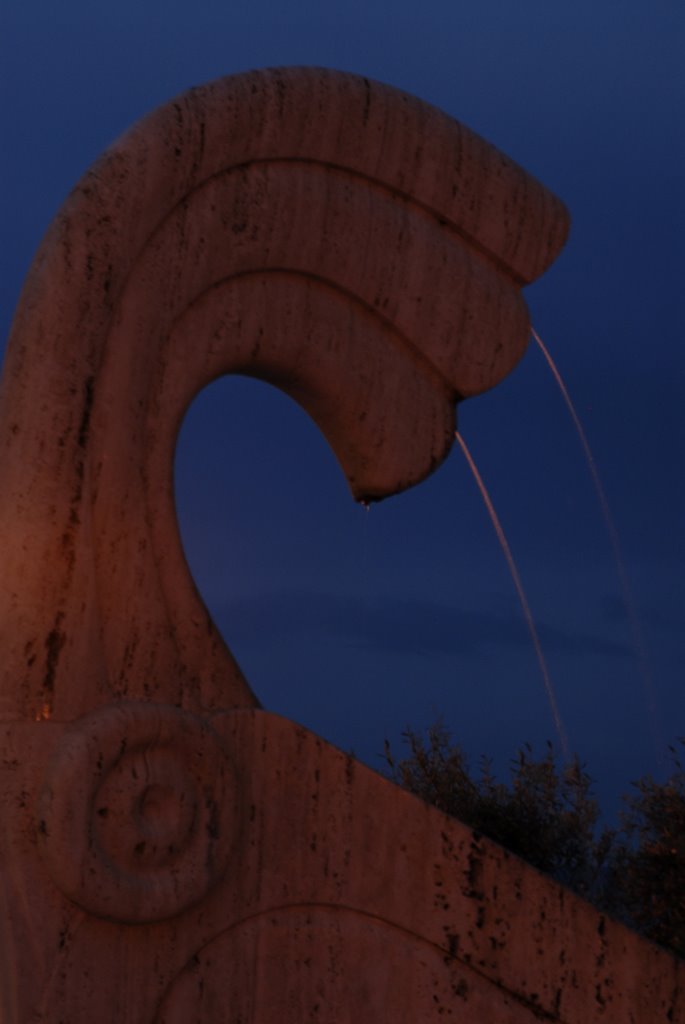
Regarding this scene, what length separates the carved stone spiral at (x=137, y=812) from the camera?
327 centimetres

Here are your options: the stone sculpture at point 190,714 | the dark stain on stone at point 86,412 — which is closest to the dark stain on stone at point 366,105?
the stone sculpture at point 190,714

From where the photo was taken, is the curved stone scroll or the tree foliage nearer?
the curved stone scroll

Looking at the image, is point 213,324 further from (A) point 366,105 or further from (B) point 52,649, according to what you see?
(B) point 52,649

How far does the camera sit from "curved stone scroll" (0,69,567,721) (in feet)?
11.7

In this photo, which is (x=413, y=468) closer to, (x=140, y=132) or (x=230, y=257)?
(x=230, y=257)

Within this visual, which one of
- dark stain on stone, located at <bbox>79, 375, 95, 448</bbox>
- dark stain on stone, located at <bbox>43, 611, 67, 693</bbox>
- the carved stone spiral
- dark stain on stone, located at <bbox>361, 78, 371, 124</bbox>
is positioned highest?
dark stain on stone, located at <bbox>361, 78, 371, 124</bbox>

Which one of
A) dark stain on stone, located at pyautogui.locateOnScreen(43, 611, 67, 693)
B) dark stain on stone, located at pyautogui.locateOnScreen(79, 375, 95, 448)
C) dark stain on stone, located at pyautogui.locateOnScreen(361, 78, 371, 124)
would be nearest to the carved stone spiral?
dark stain on stone, located at pyautogui.locateOnScreen(43, 611, 67, 693)

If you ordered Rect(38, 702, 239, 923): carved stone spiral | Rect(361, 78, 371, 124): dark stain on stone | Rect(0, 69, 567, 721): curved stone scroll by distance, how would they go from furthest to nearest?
Rect(361, 78, 371, 124): dark stain on stone → Rect(0, 69, 567, 721): curved stone scroll → Rect(38, 702, 239, 923): carved stone spiral

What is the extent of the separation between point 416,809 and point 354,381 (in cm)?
148

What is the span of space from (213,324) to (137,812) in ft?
5.02

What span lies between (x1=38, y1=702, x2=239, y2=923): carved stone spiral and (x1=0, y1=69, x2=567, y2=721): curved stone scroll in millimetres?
176

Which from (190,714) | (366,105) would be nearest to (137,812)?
(190,714)

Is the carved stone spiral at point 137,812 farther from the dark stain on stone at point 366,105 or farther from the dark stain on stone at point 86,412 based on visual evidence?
the dark stain on stone at point 366,105

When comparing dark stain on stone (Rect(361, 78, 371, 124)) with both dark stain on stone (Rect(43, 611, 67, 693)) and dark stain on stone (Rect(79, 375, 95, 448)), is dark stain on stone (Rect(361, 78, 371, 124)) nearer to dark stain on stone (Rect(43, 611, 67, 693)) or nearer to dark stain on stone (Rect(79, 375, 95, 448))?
dark stain on stone (Rect(79, 375, 95, 448))
